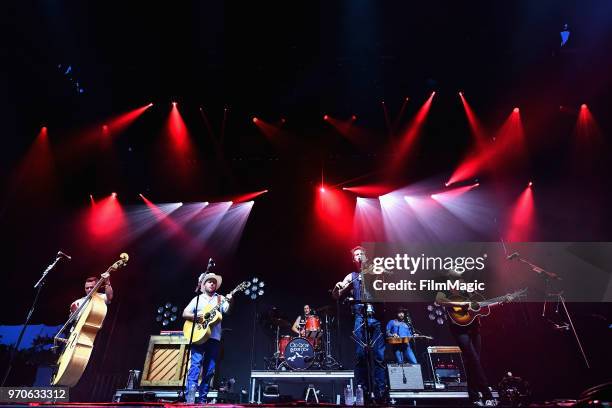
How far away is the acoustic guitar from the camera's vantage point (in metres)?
5.77

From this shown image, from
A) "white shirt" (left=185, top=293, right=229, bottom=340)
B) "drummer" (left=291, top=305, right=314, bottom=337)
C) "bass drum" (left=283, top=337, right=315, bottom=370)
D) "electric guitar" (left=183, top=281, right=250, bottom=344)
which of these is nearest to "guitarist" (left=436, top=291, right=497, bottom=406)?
"bass drum" (left=283, top=337, right=315, bottom=370)

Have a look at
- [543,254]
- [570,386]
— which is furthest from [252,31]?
[570,386]

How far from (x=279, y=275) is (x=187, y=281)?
2514 millimetres

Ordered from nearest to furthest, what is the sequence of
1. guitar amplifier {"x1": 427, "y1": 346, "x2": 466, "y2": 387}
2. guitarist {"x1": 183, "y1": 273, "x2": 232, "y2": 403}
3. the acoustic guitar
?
the acoustic guitar, guitarist {"x1": 183, "y1": 273, "x2": 232, "y2": 403}, guitar amplifier {"x1": 427, "y1": 346, "x2": 466, "y2": 387}

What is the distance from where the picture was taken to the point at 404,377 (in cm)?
715

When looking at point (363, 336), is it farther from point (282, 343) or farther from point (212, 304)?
point (282, 343)

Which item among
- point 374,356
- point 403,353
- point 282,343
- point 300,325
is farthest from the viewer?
point 300,325

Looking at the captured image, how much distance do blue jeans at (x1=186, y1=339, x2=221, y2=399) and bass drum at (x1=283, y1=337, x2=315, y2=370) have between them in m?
2.04

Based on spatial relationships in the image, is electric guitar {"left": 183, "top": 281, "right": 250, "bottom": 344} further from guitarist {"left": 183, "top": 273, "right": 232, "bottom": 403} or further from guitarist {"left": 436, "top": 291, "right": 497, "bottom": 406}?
guitarist {"left": 436, "top": 291, "right": 497, "bottom": 406}

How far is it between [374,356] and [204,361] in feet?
9.24

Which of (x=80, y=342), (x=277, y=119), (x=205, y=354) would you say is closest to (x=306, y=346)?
(x=205, y=354)

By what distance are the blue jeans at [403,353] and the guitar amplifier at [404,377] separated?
1.15 m

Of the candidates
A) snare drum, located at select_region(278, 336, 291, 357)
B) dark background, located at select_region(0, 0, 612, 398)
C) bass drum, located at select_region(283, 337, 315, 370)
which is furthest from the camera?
snare drum, located at select_region(278, 336, 291, 357)

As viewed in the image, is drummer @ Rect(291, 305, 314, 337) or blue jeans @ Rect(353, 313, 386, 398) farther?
drummer @ Rect(291, 305, 314, 337)
